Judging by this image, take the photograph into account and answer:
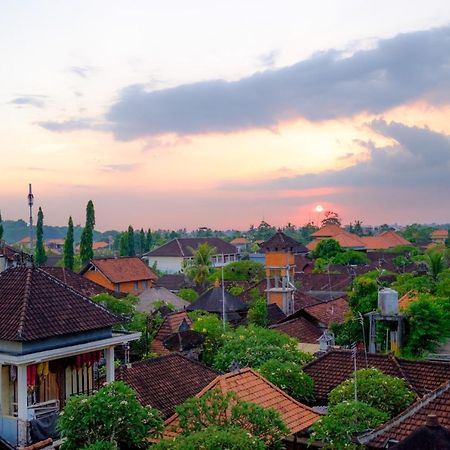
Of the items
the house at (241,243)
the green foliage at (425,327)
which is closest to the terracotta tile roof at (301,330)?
the green foliage at (425,327)

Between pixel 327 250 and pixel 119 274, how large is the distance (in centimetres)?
2948

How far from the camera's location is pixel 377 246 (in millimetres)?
98312

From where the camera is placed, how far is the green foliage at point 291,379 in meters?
17.1

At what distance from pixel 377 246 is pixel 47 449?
Result: 293 feet

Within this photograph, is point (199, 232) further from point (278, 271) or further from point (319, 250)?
point (278, 271)

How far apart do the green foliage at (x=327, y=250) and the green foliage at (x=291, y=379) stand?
185 feet

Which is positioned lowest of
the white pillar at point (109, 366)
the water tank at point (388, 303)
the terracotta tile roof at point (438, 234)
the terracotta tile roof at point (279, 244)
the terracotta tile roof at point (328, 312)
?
the terracotta tile roof at point (328, 312)

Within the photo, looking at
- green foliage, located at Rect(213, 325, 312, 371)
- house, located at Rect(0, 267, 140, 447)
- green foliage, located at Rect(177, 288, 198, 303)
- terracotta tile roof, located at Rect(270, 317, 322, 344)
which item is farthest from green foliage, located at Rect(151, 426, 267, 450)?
green foliage, located at Rect(177, 288, 198, 303)

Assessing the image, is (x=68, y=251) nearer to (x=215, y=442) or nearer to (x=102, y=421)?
(x=102, y=421)

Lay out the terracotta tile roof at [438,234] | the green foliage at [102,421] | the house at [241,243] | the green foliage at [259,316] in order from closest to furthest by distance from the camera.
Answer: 1. the green foliage at [102,421]
2. the green foliage at [259,316]
3. the house at [241,243]
4. the terracotta tile roof at [438,234]

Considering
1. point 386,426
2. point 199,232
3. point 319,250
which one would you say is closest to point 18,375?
point 386,426

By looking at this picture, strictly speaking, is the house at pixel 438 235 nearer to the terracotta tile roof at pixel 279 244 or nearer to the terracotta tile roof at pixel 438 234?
the terracotta tile roof at pixel 438 234

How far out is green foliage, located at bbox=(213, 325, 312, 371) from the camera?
20172 mm

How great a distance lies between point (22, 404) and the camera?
43.2ft
